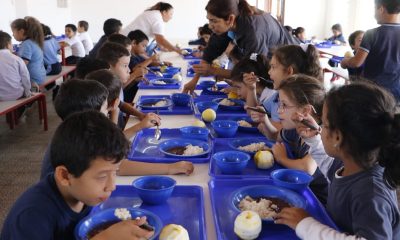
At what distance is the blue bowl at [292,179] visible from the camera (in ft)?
3.69

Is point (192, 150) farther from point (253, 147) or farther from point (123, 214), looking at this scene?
point (123, 214)

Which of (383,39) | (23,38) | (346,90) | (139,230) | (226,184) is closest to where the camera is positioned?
(139,230)

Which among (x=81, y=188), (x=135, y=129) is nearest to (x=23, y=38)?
(x=135, y=129)

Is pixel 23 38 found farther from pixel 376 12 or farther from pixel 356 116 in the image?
pixel 356 116

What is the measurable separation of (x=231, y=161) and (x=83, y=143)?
57 cm

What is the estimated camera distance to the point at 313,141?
A: 1.26 meters

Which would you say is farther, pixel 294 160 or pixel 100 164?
pixel 294 160

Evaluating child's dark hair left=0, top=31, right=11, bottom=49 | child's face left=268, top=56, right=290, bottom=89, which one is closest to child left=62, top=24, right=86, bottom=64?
child's dark hair left=0, top=31, right=11, bottom=49

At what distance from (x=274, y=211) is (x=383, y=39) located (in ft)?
6.80

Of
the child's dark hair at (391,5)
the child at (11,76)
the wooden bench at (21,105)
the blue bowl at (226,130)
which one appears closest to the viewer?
the blue bowl at (226,130)

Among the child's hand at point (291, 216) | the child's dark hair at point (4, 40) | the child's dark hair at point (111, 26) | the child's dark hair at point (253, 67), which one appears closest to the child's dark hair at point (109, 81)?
the child's dark hair at point (253, 67)

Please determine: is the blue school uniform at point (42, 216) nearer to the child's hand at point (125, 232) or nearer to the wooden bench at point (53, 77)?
the child's hand at point (125, 232)

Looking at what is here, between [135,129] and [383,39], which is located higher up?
[383,39]

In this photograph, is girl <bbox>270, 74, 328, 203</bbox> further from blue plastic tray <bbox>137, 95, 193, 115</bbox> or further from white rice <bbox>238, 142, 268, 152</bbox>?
blue plastic tray <bbox>137, 95, 193, 115</bbox>
